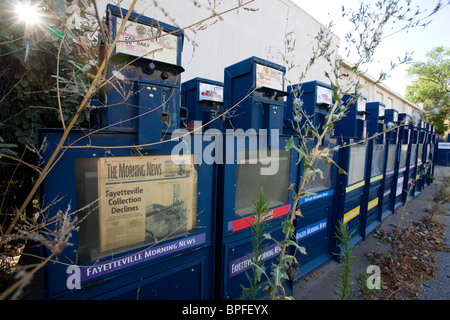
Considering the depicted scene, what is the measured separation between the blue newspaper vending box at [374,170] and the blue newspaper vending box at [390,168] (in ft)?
0.75

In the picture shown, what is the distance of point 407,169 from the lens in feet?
20.7

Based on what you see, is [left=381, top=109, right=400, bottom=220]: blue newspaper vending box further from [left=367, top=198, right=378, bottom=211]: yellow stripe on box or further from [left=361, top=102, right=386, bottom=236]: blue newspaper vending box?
[left=367, top=198, right=378, bottom=211]: yellow stripe on box

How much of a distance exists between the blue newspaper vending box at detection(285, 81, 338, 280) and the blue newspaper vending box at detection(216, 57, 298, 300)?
47 cm

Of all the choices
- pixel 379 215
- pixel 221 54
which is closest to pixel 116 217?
pixel 221 54

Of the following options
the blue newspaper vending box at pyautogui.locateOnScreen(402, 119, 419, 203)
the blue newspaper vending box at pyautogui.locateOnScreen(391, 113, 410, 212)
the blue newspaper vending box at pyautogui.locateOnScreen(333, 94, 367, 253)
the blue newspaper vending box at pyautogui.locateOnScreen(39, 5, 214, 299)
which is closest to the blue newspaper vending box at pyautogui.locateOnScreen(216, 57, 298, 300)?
the blue newspaper vending box at pyautogui.locateOnScreen(39, 5, 214, 299)

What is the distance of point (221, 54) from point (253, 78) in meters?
3.36

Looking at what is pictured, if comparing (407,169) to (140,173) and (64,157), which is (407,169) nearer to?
(140,173)

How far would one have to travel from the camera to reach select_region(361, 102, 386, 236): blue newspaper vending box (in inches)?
165

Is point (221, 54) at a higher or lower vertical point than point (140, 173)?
higher

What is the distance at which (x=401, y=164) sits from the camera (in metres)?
6.02

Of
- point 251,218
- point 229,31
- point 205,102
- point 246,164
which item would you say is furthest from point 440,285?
point 229,31

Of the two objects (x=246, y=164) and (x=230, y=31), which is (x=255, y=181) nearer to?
(x=246, y=164)
